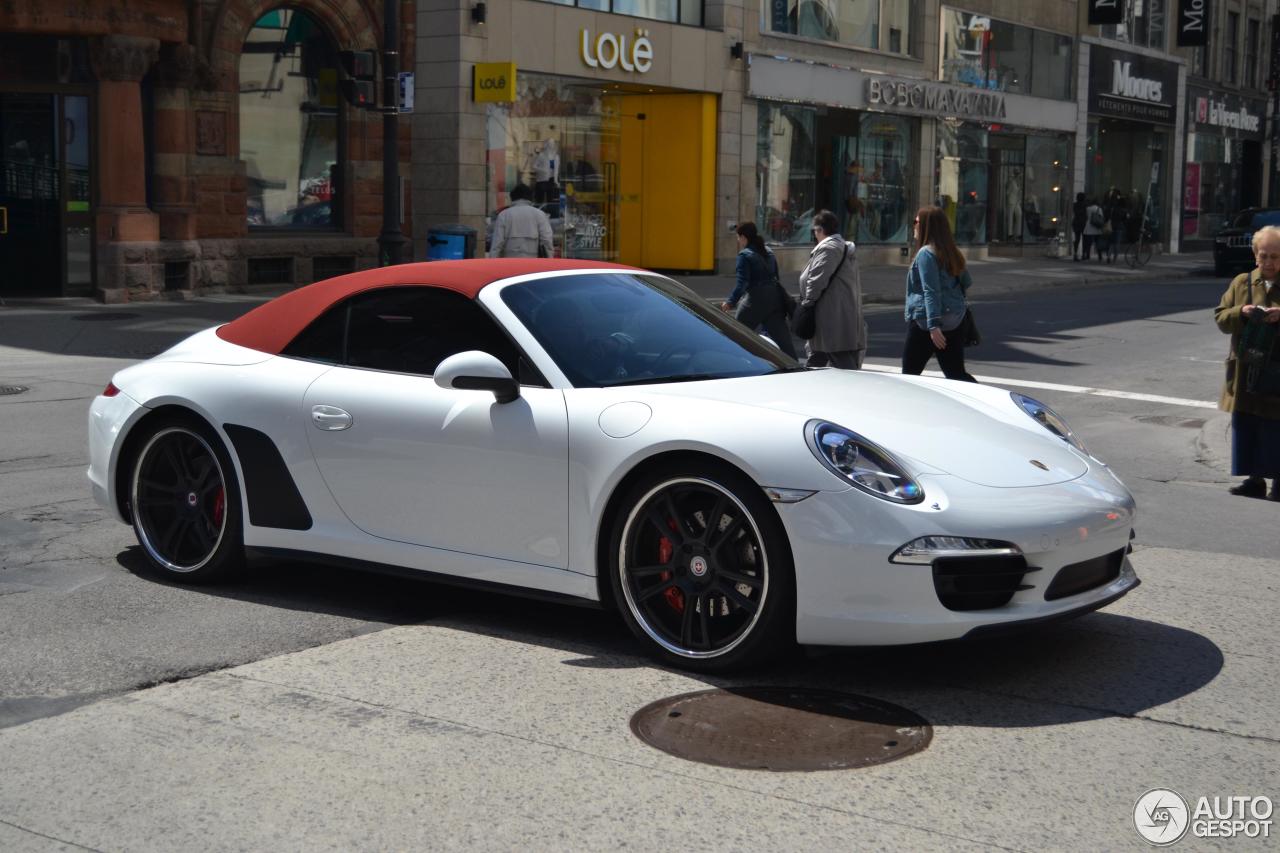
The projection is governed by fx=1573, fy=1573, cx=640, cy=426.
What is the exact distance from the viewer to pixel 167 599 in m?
6.43

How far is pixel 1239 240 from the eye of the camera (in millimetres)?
38531

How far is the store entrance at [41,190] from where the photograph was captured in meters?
21.8

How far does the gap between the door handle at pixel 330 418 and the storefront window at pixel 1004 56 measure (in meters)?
35.0

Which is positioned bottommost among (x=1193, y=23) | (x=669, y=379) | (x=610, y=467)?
(x=610, y=467)

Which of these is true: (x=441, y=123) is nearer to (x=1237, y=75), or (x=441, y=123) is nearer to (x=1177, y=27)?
(x=1177, y=27)

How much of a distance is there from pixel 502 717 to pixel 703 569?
0.89 metres

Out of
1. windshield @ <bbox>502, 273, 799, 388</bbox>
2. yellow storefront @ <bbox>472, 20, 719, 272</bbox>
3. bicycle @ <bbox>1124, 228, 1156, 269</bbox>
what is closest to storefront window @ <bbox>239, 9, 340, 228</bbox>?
yellow storefront @ <bbox>472, 20, 719, 272</bbox>

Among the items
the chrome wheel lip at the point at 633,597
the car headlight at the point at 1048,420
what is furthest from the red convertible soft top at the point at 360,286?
the car headlight at the point at 1048,420

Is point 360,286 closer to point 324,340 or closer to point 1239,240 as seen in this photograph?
point 324,340

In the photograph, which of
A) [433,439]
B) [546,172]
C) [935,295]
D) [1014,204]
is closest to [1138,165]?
[1014,204]

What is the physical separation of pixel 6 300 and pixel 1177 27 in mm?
42373

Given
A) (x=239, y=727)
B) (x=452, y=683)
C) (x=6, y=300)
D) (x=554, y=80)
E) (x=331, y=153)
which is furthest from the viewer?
(x=554, y=80)

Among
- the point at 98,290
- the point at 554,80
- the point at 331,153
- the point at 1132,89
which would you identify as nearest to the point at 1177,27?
the point at 1132,89

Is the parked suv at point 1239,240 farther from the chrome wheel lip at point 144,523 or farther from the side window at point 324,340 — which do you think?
the chrome wheel lip at point 144,523
